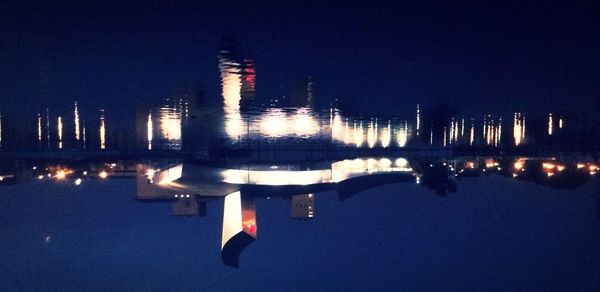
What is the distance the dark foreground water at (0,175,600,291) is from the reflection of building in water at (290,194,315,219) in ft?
2.07

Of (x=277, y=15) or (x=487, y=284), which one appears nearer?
(x=277, y=15)

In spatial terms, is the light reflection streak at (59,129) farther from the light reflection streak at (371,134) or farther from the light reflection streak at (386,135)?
the light reflection streak at (386,135)

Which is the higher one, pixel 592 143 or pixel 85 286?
pixel 592 143

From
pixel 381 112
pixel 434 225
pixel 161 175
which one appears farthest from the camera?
pixel 434 225

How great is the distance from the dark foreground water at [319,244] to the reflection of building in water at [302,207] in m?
0.63

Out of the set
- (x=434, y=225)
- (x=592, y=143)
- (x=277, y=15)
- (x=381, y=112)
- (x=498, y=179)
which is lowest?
(x=434, y=225)

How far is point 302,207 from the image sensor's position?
517 inches

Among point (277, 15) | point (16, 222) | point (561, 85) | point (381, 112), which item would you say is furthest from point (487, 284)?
point (16, 222)

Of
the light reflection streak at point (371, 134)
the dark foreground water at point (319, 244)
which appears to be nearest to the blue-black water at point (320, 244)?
the dark foreground water at point (319, 244)

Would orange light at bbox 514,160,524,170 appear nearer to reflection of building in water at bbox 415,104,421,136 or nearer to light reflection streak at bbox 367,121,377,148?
reflection of building in water at bbox 415,104,421,136

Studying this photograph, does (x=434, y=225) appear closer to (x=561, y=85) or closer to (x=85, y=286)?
(x=561, y=85)

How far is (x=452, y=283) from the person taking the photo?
9.73 meters

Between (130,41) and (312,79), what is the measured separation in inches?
94.9

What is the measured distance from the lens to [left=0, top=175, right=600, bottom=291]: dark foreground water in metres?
9.38
